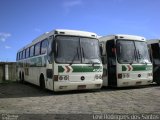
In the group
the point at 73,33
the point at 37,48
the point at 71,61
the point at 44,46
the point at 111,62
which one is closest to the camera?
the point at 71,61

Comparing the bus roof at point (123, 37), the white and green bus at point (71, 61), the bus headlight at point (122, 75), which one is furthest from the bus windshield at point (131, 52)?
the white and green bus at point (71, 61)

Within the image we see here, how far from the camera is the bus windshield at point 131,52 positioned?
52.1ft

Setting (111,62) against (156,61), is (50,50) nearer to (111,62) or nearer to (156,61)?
(111,62)

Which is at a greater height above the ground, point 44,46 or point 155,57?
point 44,46

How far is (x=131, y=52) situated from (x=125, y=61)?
676 millimetres

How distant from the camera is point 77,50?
1415cm

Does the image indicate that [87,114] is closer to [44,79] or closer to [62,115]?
[62,115]

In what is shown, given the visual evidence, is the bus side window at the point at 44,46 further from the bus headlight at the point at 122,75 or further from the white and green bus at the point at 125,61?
the bus headlight at the point at 122,75

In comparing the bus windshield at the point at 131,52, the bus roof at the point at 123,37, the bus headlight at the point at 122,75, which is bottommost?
the bus headlight at the point at 122,75

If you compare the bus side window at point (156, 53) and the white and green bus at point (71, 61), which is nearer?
the white and green bus at point (71, 61)

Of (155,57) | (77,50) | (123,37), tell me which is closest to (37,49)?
(77,50)

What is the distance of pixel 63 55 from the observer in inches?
542

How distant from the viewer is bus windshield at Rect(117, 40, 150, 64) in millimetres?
15880

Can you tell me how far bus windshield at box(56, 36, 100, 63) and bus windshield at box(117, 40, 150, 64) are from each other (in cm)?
166
